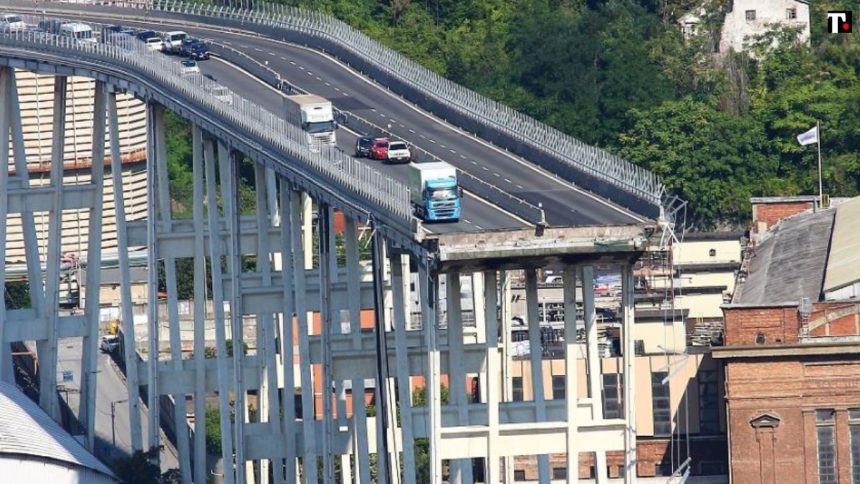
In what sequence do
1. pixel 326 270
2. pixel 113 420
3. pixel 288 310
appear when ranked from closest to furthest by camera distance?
1. pixel 326 270
2. pixel 288 310
3. pixel 113 420

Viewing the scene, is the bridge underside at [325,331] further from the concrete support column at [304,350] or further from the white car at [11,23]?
the white car at [11,23]

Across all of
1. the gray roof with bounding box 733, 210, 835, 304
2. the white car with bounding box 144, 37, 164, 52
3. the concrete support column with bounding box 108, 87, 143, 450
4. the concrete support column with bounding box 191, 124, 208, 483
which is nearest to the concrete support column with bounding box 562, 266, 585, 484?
the concrete support column with bounding box 191, 124, 208, 483

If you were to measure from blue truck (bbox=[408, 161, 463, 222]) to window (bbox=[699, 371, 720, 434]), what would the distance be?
36.0 m

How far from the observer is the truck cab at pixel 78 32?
164 meters

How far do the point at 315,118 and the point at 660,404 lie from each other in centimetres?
2797

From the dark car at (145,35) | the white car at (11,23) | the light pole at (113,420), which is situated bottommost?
the light pole at (113,420)

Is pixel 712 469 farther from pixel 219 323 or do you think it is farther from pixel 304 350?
pixel 304 350

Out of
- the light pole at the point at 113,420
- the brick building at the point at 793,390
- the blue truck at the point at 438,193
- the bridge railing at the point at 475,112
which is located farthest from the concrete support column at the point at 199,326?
the blue truck at the point at 438,193

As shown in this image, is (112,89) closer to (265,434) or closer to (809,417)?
(265,434)

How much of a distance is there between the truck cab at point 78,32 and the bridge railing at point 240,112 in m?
0.57

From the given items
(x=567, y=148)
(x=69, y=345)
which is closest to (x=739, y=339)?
(x=567, y=148)

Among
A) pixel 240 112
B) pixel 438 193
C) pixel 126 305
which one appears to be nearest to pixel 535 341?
pixel 438 193

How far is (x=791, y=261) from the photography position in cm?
17375

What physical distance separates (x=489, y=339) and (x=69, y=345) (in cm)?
6722
